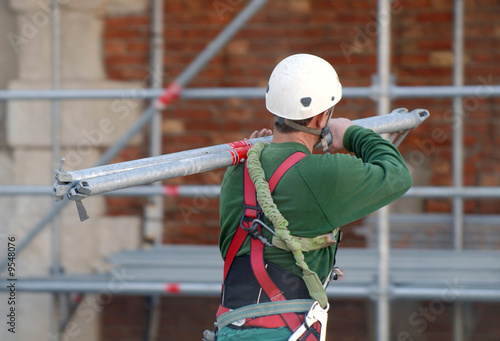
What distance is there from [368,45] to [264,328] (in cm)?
290

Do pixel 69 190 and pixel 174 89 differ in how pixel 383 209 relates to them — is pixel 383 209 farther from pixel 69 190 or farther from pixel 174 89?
pixel 69 190

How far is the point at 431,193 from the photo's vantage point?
13.5 ft

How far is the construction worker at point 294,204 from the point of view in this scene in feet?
7.60

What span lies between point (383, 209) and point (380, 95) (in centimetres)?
58

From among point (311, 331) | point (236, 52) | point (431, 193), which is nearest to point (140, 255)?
point (236, 52)

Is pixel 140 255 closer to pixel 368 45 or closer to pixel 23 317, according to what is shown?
pixel 23 317

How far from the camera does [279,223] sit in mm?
2295

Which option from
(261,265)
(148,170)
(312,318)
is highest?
(148,170)

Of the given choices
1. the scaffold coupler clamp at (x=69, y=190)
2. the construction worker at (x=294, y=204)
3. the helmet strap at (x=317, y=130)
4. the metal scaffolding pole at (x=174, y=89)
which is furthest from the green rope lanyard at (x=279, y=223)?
the metal scaffolding pole at (x=174, y=89)

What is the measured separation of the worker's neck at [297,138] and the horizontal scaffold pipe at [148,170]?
0.11 m

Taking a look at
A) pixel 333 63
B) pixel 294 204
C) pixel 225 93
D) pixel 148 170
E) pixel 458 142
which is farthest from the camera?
pixel 333 63

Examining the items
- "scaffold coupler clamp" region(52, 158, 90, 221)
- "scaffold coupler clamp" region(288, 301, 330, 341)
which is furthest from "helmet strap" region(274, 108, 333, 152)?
"scaffold coupler clamp" region(52, 158, 90, 221)

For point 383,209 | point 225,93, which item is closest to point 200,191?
point 225,93

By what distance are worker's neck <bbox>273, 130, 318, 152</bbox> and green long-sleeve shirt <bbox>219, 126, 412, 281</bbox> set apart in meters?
0.03
